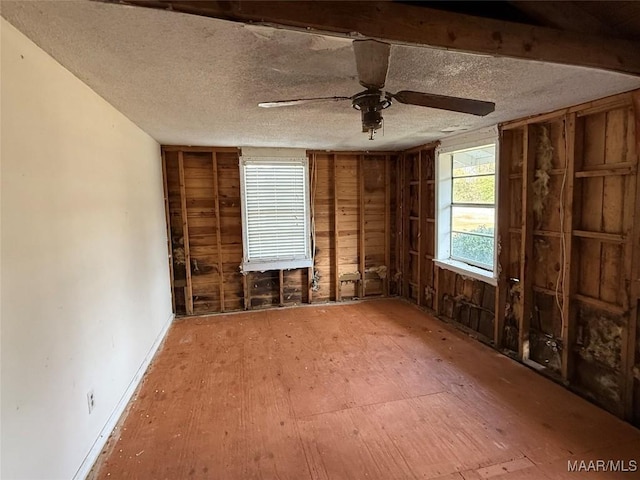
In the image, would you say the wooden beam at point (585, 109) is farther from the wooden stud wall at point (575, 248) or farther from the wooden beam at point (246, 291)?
the wooden beam at point (246, 291)

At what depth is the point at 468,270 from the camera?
3.95 meters

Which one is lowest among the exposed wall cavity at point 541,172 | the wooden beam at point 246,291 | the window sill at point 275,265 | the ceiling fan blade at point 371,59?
the wooden beam at point 246,291

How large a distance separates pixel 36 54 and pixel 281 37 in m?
1.17

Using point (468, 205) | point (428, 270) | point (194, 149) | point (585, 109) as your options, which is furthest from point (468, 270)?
point (194, 149)

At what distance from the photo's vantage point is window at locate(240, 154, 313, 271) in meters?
4.77

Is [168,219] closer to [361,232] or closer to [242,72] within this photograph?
[361,232]

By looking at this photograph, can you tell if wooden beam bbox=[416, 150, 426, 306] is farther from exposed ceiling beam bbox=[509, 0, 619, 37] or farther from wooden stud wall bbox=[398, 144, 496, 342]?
exposed ceiling beam bbox=[509, 0, 619, 37]

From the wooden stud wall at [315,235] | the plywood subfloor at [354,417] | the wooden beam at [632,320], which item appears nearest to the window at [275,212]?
the wooden stud wall at [315,235]

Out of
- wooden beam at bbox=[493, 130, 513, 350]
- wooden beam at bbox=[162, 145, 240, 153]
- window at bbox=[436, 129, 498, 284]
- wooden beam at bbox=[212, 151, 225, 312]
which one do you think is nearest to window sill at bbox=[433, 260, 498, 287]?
window at bbox=[436, 129, 498, 284]

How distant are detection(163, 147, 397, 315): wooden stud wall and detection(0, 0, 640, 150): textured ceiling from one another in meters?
1.45

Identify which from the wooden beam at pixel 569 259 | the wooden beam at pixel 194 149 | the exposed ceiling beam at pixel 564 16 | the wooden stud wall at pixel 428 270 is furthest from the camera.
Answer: the wooden beam at pixel 194 149

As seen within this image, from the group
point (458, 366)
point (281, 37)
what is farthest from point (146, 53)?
point (458, 366)

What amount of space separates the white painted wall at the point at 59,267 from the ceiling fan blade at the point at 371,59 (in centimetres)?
147

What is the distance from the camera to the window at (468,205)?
12.3ft
